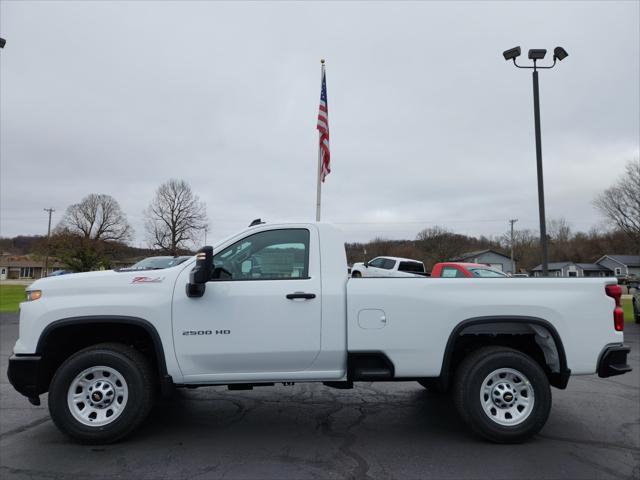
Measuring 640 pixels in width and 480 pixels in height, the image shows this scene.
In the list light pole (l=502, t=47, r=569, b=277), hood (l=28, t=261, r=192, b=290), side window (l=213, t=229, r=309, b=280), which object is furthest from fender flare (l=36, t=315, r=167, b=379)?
light pole (l=502, t=47, r=569, b=277)

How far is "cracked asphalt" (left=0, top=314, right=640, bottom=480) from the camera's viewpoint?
11.9ft

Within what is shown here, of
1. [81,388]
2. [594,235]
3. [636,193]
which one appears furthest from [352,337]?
[594,235]

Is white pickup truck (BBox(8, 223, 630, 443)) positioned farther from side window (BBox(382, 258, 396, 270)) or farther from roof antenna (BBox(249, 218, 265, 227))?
side window (BBox(382, 258, 396, 270))

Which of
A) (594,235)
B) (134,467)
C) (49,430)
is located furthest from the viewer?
(594,235)

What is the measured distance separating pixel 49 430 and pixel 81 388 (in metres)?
0.86

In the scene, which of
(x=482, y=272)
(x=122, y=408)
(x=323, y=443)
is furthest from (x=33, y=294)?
(x=482, y=272)

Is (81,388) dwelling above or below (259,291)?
below

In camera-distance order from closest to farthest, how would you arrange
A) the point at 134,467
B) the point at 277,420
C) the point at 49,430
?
the point at 134,467 → the point at 49,430 → the point at 277,420

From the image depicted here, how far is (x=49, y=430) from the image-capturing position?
4570mm

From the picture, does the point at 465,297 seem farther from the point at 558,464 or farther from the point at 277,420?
the point at 277,420

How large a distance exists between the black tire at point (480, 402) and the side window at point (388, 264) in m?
15.5

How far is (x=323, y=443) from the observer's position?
13.8ft

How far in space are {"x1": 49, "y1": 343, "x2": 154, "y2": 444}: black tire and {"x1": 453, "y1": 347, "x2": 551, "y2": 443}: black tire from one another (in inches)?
116

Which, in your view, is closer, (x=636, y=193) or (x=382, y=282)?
(x=382, y=282)
